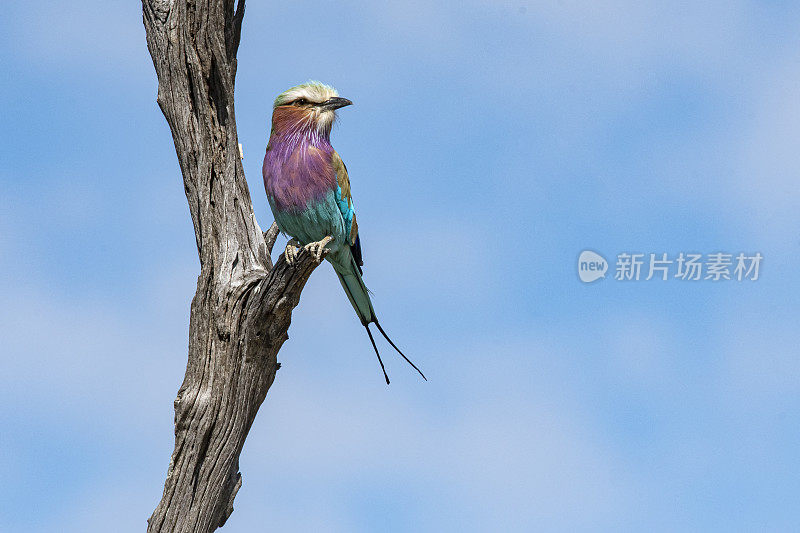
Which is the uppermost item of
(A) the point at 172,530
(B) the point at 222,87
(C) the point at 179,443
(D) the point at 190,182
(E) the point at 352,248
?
(B) the point at 222,87

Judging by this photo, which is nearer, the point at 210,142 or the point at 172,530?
the point at 172,530

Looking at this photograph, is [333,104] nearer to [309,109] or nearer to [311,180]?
[309,109]

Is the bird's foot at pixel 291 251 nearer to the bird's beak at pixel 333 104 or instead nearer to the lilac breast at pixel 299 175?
the lilac breast at pixel 299 175

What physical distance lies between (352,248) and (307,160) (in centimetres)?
63

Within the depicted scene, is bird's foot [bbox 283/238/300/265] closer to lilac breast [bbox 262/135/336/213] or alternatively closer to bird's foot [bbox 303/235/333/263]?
bird's foot [bbox 303/235/333/263]

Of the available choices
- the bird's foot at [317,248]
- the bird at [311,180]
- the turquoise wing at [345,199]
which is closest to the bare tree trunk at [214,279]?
the bird's foot at [317,248]

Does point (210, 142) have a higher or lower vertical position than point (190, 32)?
lower

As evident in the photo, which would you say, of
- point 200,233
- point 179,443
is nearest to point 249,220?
point 200,233

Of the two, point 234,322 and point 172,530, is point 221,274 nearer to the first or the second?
point 234,322

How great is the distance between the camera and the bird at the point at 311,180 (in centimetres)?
509

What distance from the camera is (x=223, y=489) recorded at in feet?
16.5

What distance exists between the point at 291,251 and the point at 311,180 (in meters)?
0.43

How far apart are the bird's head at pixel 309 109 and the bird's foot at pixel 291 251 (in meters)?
0.67

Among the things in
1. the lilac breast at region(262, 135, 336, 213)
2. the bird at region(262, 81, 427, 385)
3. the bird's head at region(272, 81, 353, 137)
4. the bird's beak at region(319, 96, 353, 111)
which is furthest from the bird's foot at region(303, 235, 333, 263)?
the bird's beak at region(319, 96, 353, 111)
